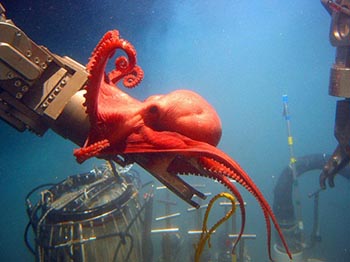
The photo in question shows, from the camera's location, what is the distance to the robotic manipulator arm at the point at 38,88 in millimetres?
2385

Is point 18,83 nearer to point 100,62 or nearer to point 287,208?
point 100,62

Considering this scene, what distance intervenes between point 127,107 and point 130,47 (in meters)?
0.49

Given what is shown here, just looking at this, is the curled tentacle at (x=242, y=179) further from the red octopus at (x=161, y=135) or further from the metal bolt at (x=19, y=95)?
the metal bolt at (x=19, y=95)

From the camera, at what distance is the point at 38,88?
2570 mm

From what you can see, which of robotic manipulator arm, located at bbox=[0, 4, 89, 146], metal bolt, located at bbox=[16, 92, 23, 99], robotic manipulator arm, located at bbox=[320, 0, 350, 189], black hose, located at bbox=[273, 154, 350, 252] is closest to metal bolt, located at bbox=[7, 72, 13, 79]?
robotic manipulator arm, located at bbox=[0, 4, 89, 146]

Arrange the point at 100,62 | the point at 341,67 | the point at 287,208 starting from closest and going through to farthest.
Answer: the point at 100,62 < the point at 341,67 < the point at 287,208

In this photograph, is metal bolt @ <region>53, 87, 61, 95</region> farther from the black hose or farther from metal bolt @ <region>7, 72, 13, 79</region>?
the black hose

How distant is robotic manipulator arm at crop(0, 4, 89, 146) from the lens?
238 cm

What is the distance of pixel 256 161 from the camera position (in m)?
30.1

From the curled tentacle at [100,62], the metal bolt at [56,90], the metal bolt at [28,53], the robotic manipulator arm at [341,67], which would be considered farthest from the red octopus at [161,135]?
the robotic manipulator arm at [341,67]

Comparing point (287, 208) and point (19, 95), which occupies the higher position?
point (19, 95)

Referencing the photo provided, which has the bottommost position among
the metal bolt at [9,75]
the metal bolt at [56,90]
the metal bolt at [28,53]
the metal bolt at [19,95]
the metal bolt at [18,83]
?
the metal bolt at [19,95]

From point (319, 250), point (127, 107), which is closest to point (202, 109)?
point (127, 107)

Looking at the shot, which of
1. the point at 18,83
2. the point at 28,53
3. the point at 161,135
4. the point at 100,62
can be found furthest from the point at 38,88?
the point at 161,135
